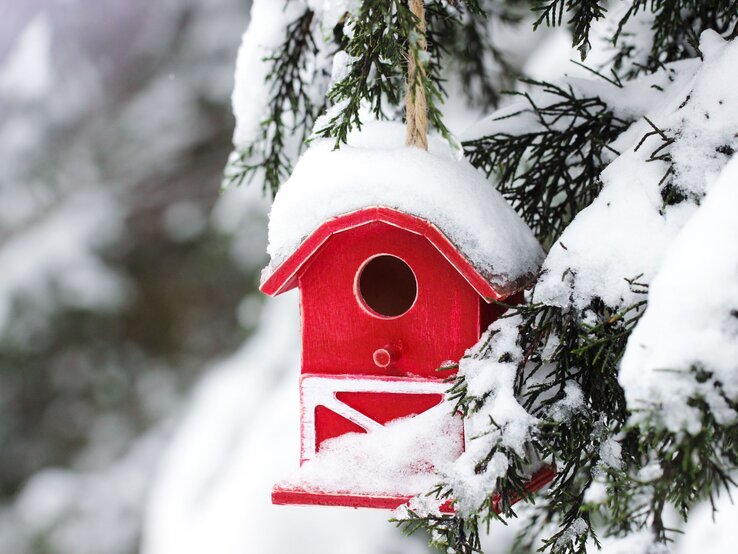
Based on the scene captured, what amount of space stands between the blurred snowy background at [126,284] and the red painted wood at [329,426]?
11.0ft

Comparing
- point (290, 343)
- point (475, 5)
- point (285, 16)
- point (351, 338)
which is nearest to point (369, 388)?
point (351, 338)

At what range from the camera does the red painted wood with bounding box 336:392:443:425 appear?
1.85m

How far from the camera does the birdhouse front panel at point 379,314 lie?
1801 mm

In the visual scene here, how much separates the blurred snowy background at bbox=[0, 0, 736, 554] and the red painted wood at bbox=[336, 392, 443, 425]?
341 centimetres

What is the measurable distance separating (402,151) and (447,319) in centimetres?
39

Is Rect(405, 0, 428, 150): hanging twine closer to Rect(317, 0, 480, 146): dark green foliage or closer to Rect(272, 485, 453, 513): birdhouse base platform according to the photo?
Rect(317, 0, 480, 146): dark green foliage

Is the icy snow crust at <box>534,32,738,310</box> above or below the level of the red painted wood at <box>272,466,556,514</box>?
above

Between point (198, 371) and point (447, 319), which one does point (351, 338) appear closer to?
point (447, 319)

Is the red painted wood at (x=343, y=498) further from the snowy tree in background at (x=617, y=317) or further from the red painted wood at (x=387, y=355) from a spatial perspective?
the red painted wood at (x=387, y=355)

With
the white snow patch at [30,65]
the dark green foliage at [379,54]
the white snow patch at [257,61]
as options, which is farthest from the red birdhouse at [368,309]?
the white snow patch at [30,65]

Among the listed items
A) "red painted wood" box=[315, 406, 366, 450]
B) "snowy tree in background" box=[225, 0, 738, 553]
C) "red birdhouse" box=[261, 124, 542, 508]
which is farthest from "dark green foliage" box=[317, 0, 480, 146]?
"red painted wood" box=[315, 406, 366, 450]

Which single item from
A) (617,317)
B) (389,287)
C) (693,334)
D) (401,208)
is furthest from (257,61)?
(693,334)

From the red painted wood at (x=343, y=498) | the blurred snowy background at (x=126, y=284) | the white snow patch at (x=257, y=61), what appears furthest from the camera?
the blurred snowy background at (x=126, y=284)

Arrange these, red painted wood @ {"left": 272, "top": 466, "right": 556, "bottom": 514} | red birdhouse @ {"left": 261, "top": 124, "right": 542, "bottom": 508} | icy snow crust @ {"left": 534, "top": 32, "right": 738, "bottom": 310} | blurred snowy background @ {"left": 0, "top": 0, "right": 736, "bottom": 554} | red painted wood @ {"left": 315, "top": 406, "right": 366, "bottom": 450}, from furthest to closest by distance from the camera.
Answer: blurred snowy background @ {"left": 0, "top": 0, "right": 736, "bottom": 554} < red painted wood @ {"left": 315, "top": 406, "right": 366, "bottom": 450} < red painted wood @ {"left": 272, "top": 466, "right": 556, "bottom": 514} < red birdhouse @ {"left": 261, "top": 124, "right": 542, "bottom": 508} < icy snow crust @ {"left": 534, "top": 32, "right": 738, "bottom": 310}
